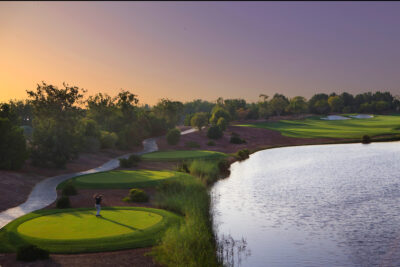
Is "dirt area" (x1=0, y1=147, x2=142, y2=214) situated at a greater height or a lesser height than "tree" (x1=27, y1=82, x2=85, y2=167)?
lesser

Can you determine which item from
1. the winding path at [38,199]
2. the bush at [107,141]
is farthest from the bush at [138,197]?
the bush at [107,141]

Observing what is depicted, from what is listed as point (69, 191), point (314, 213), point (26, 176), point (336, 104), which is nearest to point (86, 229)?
point (69, 191)

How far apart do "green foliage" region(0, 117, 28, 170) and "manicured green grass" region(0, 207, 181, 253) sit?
14228mm

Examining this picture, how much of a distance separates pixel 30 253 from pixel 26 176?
19.9m

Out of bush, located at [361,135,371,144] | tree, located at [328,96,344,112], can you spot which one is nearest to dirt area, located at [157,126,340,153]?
bush, located at [361,135,371,144]

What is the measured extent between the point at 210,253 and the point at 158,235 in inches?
161

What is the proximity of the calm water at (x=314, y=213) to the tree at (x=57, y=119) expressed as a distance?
61.0 ft

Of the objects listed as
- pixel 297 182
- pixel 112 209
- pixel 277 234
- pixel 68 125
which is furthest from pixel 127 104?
pixel 277 234

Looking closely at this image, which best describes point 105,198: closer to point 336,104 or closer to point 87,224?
point 87,224

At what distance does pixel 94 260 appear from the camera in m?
15.2

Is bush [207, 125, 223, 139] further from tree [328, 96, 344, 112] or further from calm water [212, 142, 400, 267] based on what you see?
tree [328, 96, 344, 112]

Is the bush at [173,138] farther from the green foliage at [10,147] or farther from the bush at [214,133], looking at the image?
the green foliage at [10,147]

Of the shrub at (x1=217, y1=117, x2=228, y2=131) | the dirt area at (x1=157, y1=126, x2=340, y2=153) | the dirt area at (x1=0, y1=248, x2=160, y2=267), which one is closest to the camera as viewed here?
A: the dirt area at (x1=0, y1=248, x2=160, y2=267)

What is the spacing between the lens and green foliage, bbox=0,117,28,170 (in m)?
33.0
